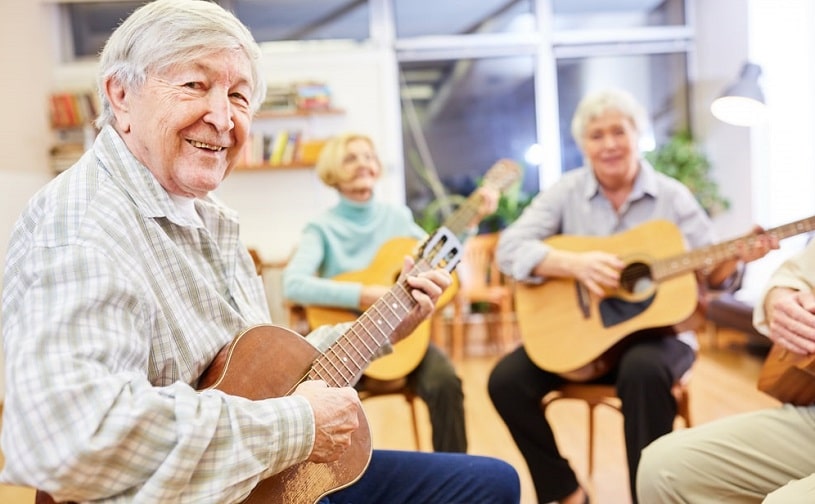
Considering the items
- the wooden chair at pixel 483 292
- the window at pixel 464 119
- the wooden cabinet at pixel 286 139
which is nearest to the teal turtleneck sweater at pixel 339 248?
the wooden chair at pixel 483 292

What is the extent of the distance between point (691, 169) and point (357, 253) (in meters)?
3.81

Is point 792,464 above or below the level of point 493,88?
below

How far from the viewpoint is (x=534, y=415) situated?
2.14 metres

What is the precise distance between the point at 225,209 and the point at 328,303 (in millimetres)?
982

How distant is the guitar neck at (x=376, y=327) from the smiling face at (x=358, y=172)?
1.00 metres

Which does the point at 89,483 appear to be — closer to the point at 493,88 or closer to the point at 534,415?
the point at 534,415

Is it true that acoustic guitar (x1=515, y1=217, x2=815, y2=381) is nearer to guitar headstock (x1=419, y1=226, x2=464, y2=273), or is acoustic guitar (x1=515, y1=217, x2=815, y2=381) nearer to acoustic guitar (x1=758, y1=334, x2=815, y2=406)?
acoustic guitar (x1=758, y1=334, x2=815, y2=406)

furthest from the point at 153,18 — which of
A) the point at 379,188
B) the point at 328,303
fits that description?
the point at 379,188

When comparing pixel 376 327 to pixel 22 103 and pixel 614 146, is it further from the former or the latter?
pixel 22 103

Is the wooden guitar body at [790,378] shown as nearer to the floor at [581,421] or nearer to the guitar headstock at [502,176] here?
the floor at [581,421]

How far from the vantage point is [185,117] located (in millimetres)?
1085

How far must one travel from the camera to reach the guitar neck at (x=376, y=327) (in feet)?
4.09

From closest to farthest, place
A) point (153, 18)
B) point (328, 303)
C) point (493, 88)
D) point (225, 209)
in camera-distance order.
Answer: point (153, 18), point (225, 209), point (328, 303), point (493, 88)

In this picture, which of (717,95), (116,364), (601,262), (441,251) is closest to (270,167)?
(717,95)
